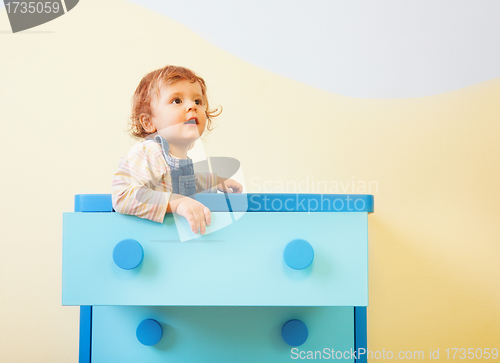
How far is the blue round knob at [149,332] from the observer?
0.64 m

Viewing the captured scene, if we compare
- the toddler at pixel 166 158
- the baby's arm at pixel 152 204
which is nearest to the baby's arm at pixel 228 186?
the toddler at pixel 166 158

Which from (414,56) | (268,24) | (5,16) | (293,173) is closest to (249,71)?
(268,24)

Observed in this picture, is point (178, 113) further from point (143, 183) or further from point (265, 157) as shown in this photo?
point (265, 157)

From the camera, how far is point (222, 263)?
533 millimetres

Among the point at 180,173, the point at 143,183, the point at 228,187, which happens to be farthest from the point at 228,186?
the point at 143,183

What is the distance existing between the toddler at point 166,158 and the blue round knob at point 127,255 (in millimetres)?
46

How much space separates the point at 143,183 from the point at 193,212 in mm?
128

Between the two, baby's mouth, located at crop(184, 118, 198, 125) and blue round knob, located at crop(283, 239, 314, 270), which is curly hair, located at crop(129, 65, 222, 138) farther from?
blue round knob, located at crop(283, 239, 314, 270)

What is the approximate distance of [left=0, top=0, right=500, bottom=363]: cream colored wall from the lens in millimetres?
964

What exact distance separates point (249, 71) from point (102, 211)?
1.91 ft

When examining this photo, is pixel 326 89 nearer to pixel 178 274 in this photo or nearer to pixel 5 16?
pixel 178 274

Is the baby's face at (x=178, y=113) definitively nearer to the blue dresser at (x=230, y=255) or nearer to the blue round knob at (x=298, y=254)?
the blue dresser at (x=230, y=255)

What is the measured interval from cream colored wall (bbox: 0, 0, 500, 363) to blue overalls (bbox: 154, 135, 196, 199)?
28 centimetres

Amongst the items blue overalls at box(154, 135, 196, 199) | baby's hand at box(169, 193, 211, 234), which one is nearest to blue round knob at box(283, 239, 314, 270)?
baby's hand at box(169, 193, 211, 234)
